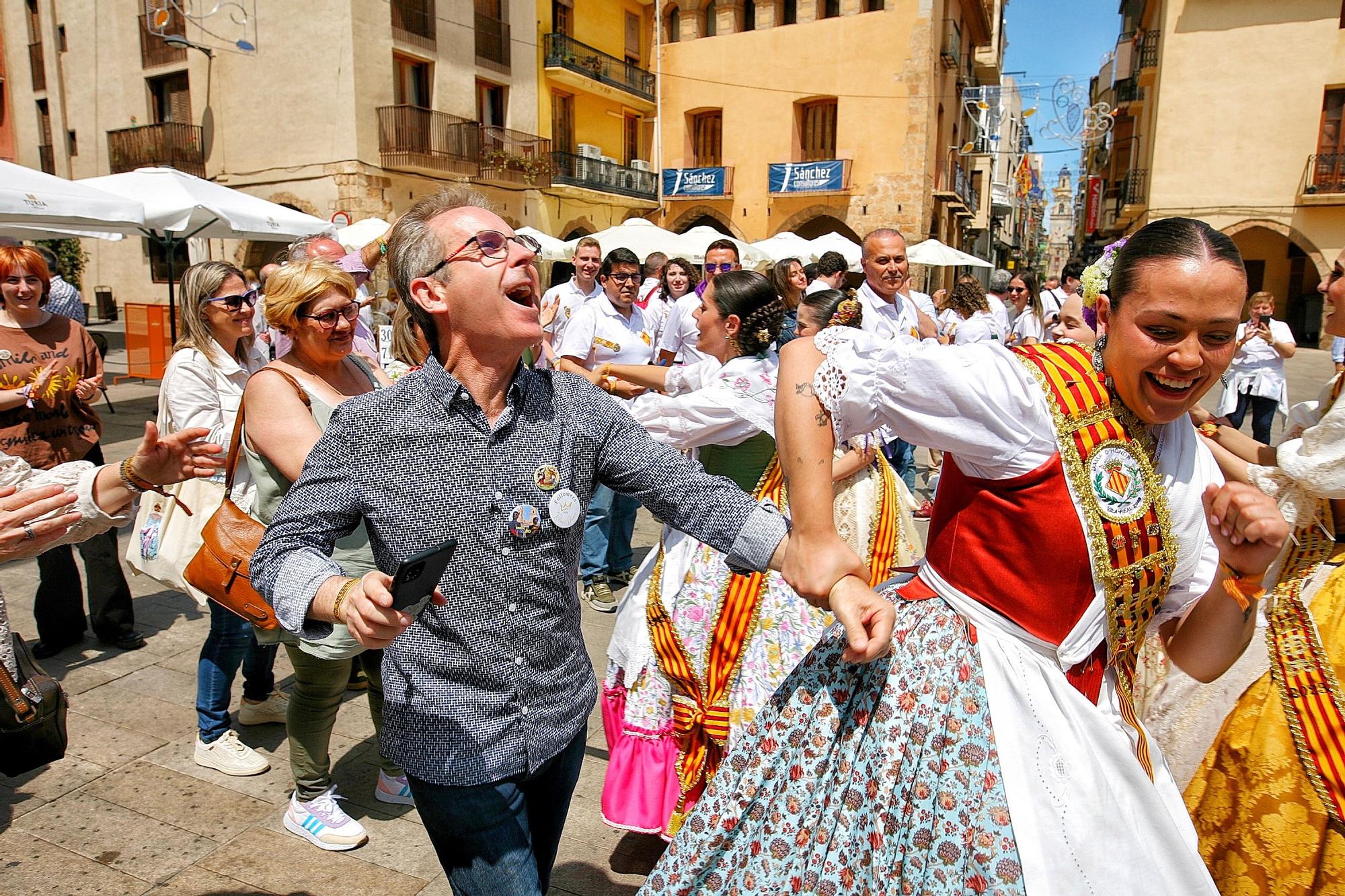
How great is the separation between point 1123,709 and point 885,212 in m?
25.1

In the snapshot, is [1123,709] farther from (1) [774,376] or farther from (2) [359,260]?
(2) [359,260]

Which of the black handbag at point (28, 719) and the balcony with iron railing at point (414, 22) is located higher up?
the balcony with iron railing at point (414, 22)

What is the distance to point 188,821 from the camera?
316cm

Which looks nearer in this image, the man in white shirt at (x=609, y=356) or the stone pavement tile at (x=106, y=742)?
the stone pavement tile at (x=106, y=742)

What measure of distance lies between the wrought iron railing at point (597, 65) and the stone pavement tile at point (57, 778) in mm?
24301

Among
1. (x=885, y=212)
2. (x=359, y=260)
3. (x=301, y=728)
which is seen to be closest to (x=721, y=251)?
(x=359, y=260)

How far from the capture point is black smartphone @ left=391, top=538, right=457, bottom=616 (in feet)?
4.49

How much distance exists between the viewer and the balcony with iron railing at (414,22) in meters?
20.4

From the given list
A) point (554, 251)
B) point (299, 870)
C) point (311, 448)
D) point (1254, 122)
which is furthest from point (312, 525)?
point (1254, 122)

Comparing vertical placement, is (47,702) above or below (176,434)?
below

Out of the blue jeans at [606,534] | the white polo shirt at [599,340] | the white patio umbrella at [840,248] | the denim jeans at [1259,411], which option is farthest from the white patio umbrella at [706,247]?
the blue jeans at [606,534]

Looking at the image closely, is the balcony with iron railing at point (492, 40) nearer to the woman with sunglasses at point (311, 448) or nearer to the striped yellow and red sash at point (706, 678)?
the woman with sunglasses at point (311, 448)

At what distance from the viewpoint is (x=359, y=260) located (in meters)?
4.54

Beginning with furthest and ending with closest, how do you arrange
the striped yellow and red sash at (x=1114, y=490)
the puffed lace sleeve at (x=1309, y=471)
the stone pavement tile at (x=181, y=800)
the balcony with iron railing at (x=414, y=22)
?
the balcony with iron railing at (x=414, y=22) → the stone pavement tile at (x=181, y=800) → the puffed lace sleeve at (x=1309, y=471) → the striped yellow and red sash at (x=1114, y=490)
